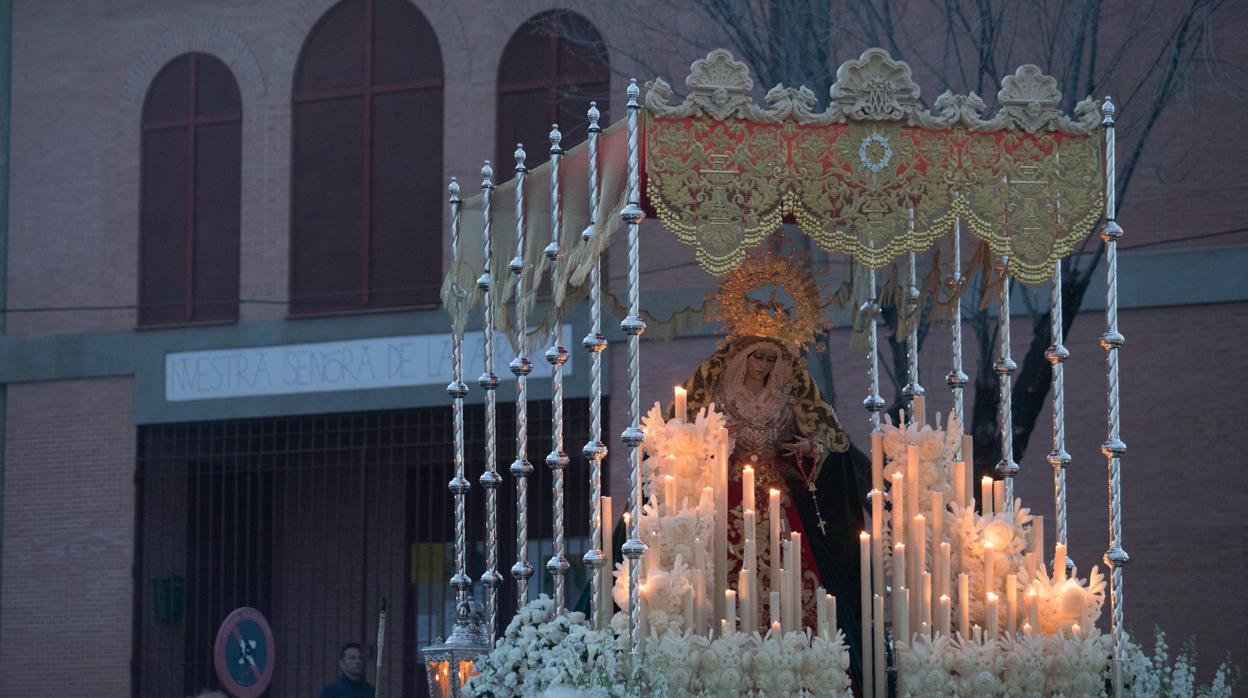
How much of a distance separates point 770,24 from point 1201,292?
4.66 meters

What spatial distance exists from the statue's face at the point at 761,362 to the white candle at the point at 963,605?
1722mm

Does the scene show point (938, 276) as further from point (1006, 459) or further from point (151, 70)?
point (151, 70)

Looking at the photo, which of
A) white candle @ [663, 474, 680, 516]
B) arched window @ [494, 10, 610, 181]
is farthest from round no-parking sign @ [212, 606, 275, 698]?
white candle @ [663, 474, 680, 516]

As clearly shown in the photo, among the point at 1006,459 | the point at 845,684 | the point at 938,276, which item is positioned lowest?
the point at 845,684

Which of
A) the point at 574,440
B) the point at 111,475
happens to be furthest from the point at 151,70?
the point at 574,440

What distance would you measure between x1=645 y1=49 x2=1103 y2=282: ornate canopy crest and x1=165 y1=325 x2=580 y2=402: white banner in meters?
10.0

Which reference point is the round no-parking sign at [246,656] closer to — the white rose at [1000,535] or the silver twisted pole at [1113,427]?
the white rose at [1000,535]

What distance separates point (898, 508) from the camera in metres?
10.8

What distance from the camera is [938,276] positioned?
1206cm

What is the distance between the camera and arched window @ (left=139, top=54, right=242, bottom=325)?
70.6ft

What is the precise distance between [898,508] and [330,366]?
1103 centimetres

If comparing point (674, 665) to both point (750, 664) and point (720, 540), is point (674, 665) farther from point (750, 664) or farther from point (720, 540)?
point (720, 540)

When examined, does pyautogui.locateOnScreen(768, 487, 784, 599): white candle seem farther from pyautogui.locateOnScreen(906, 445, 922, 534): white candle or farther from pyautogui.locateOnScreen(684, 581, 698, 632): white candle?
pyautogui.locateOnScreen(906, 445, 922, 534): white candle

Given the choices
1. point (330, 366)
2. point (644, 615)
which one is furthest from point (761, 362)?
point (330, 366)
